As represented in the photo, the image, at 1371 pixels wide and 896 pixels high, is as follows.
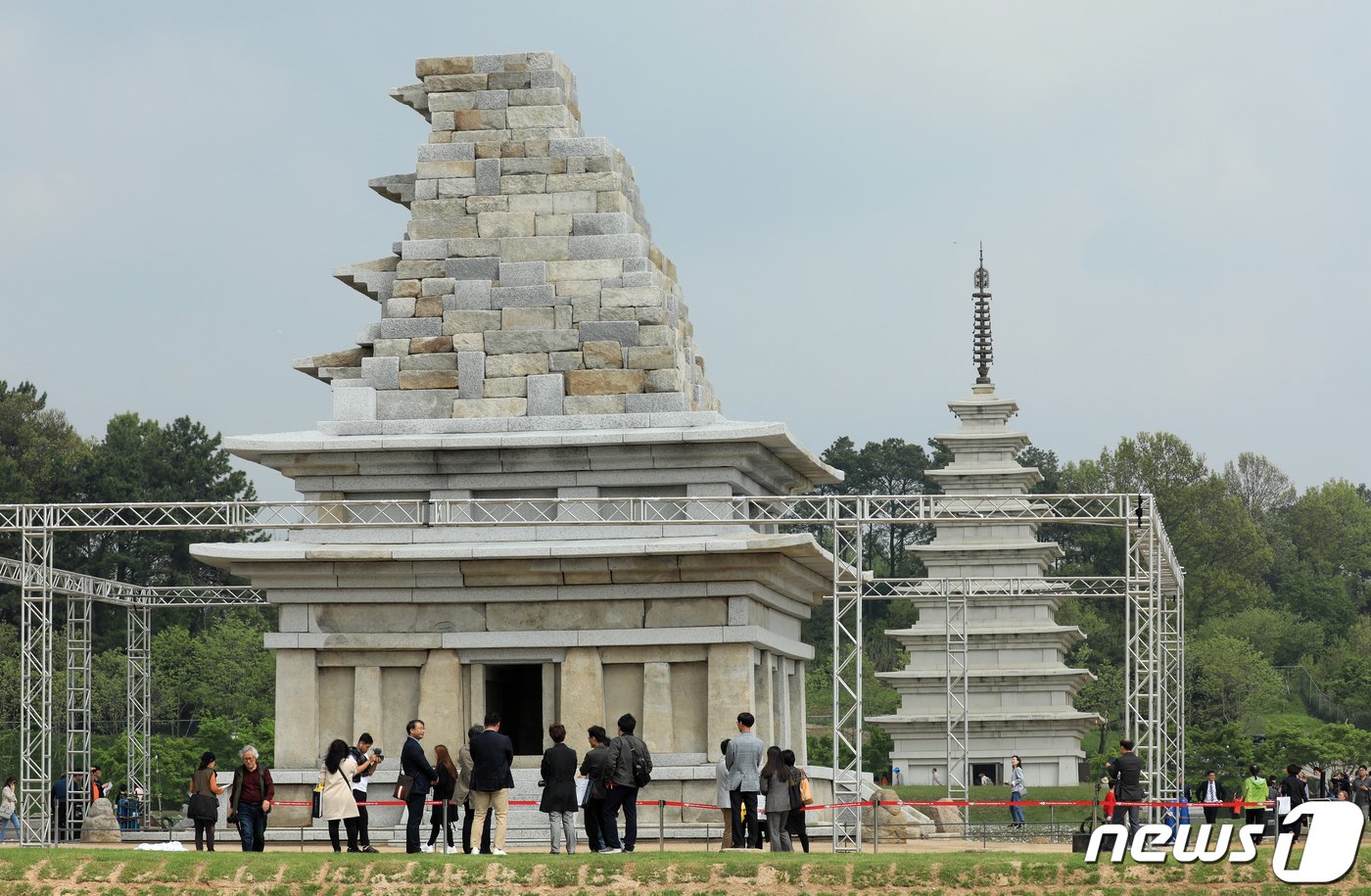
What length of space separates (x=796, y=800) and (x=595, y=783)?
2.74 m

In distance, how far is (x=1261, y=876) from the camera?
22.2 metres

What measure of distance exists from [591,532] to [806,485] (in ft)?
21.0

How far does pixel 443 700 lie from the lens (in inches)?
1243

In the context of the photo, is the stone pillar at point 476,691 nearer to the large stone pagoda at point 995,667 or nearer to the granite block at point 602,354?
the granite block at point 602,354

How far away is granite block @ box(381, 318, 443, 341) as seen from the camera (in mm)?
32656

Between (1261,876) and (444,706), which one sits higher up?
(444,706)

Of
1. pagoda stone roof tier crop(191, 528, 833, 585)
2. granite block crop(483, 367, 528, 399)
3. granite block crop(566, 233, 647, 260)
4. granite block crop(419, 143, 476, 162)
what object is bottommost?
pagoda stone roof tier crop(191, 528, 833, 585)

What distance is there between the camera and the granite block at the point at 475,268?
107 ft

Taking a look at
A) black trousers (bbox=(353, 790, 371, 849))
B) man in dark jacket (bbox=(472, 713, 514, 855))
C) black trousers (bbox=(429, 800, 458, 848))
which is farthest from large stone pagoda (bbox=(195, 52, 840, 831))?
man in dark jacket (bbox=(472, 713, 514, 855))

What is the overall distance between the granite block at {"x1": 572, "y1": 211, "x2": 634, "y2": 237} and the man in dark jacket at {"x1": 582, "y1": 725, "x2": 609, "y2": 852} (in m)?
11.0

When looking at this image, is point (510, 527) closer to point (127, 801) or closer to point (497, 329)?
point (497, 329)

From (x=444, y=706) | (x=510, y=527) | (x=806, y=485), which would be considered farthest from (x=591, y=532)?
(x=806, y=485)

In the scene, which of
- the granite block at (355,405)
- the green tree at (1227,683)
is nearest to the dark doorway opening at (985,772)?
the green tree at (1227,683)

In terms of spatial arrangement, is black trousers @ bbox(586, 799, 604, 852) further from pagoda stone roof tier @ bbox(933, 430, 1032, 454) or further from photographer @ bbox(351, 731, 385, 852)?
pagoda stone roof tier @ bbox(933, 430, 1032, 454)
